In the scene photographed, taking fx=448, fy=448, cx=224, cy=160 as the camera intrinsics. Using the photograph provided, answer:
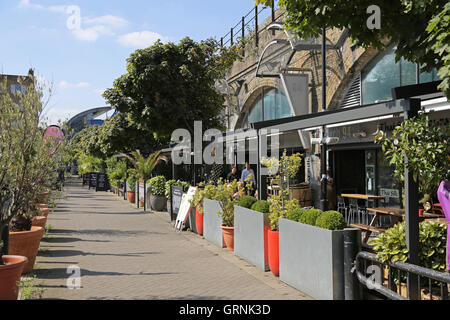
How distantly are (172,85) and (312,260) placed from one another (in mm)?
9795

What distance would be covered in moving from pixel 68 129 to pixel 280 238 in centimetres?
527

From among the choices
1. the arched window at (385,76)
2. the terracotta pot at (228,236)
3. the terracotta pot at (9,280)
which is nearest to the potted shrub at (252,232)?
the terracotta pot at (228,236)

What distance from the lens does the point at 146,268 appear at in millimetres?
7812

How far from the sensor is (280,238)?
6.72 meters

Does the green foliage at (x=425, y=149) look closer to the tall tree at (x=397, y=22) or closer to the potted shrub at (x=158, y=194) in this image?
the tall tree at (x=397, y=22)

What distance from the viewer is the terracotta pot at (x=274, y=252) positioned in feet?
23.0

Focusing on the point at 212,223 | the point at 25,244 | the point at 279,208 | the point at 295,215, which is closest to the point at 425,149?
the point at 295,215

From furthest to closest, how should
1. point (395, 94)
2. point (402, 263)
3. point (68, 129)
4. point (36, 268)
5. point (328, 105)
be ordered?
point (328, 105) → point (68, 129) → point (36, 268) → point (395, 94) → point (402, 263)

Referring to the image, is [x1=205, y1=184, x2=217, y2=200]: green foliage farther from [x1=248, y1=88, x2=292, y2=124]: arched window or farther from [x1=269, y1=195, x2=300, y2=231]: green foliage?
[x1=248, y1=88, x2=292, y2=124]: arched window

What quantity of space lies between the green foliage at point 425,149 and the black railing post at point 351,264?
3.25 ft

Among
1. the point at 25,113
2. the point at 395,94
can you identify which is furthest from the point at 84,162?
the point at 395,94

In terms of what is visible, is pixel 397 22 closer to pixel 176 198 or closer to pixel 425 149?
pixel 425 149

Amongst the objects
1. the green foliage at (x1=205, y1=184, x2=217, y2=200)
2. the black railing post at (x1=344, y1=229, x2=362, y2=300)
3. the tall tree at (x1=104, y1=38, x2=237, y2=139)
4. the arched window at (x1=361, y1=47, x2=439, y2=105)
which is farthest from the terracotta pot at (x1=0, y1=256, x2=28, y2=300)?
the arched window at (x1=361, y1=47, x2=439, y2=105)
